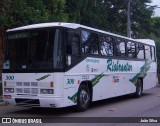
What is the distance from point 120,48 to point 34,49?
19.0ft

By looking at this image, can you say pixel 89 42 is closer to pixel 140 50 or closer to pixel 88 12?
pixel 140 50

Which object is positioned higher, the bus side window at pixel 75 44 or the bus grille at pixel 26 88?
the bus side window at pixel 75 44

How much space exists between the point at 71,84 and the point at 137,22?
29.6 m

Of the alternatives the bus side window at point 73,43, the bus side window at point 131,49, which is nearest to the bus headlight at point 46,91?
the bus side window at point 73,43

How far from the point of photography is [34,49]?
1256cm

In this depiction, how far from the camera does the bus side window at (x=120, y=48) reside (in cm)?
1686

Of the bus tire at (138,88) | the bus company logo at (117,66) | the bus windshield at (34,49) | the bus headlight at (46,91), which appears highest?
the bus windshield at (34,49)

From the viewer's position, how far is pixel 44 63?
12.3 m

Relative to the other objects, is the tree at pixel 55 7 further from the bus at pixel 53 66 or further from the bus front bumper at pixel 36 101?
the bus front bumper at pixel 36 101

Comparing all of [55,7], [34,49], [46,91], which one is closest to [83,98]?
[46,91]

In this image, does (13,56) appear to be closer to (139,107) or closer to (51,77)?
(51,77)

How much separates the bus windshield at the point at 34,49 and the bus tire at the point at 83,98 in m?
1.64

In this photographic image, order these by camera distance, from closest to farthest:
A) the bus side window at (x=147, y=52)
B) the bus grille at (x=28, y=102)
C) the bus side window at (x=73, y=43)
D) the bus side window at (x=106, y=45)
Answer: the bus grille at (x=28, y=102) → the bus side window at (x=73, y=43) → the bus side window at (x=106, y=45) → the bus side window at (x=147, y=52)

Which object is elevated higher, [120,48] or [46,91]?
[120,48]
